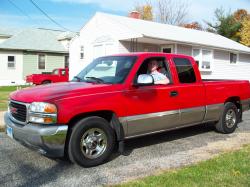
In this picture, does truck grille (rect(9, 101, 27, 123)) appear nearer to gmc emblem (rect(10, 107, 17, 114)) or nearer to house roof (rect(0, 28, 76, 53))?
gmc emblem (rect(10, 107, 17, 114))

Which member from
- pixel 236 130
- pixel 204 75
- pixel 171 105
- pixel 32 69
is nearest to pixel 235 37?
pixel 204 75

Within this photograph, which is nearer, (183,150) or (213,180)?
(213,180)

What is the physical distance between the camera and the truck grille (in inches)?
198

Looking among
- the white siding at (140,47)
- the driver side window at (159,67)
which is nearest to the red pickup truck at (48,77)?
the white siding at (140,47)

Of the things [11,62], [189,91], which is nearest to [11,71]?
[11,62]

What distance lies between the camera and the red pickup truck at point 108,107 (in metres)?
4.80

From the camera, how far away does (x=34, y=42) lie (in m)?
30.6

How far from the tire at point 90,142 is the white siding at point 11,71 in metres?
25.2

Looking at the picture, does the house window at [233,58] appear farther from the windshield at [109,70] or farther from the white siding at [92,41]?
the windshield at [109,70]

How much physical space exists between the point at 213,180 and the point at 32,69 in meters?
27.1

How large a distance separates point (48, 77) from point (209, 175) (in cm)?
2084

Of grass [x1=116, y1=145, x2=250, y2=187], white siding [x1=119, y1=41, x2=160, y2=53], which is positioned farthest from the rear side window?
white siding [x1=119, y1=41, x2=160, y2=53]

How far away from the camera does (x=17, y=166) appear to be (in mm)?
5172

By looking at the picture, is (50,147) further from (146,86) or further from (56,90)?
(146,86)
